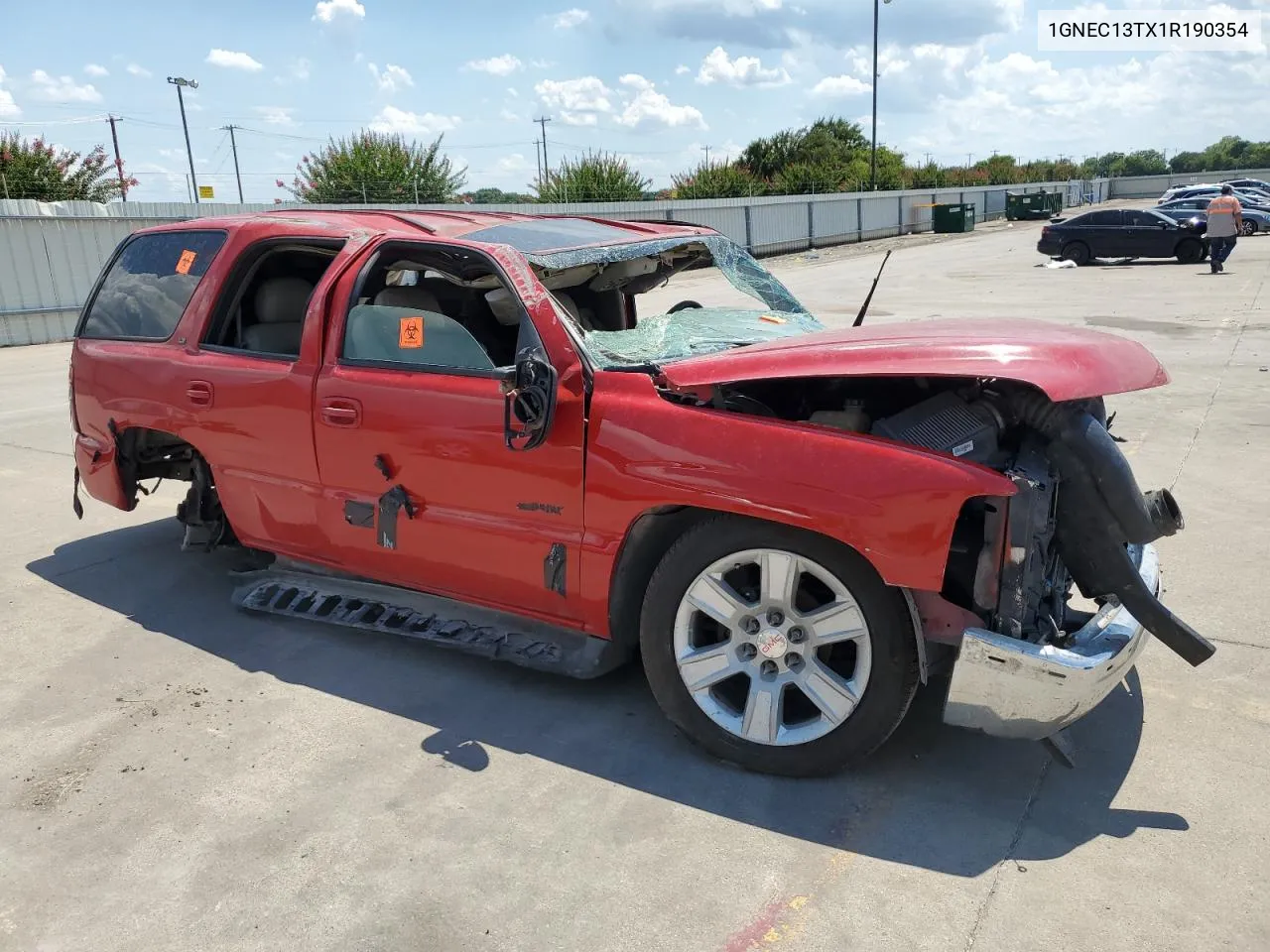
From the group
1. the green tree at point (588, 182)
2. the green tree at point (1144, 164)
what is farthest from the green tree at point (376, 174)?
the green tree at point (1144, 164)

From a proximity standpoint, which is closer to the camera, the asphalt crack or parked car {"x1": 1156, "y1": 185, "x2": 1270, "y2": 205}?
the asphalt crack

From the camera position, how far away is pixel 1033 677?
2809mm

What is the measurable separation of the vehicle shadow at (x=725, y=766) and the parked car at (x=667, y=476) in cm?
16

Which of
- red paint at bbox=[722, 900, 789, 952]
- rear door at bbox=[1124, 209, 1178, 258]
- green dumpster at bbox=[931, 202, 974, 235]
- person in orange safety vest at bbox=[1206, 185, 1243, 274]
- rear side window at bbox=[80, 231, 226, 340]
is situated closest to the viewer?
red paint at bbox=[722, 900, 789, 952]

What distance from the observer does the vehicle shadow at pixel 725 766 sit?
9.62 ft

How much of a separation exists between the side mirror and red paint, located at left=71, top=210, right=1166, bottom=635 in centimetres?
8

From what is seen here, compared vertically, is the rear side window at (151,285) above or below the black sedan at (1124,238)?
above

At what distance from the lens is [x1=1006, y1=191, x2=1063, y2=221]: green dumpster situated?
4953 centimetres

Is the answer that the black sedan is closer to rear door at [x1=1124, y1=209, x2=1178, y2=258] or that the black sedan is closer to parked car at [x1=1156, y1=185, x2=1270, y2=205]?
rear door at [x1=1124, y1=209, x2=1178, y2=258]

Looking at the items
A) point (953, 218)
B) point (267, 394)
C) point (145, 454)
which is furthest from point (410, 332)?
point (953, 218)

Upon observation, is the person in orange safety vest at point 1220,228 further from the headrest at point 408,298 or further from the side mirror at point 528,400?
the side mirror at point 528,400

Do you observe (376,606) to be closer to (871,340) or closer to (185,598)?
(185,598)

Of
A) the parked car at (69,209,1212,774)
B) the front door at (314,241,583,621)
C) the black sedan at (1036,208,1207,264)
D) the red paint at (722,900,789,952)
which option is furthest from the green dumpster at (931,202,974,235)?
the red paint at (722,900,789,952)

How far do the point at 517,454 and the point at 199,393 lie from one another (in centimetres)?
182
